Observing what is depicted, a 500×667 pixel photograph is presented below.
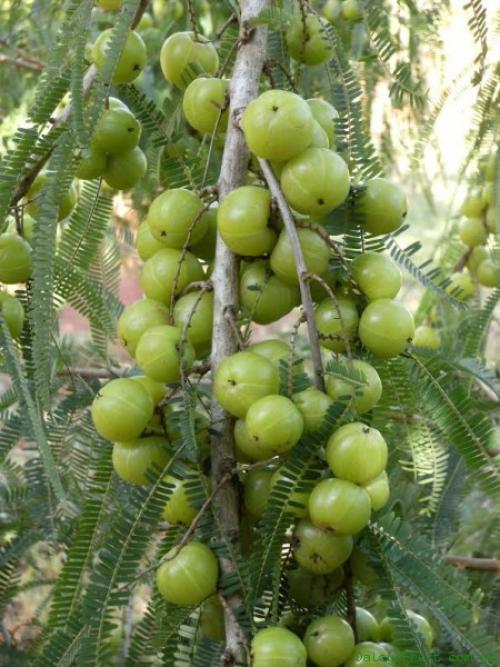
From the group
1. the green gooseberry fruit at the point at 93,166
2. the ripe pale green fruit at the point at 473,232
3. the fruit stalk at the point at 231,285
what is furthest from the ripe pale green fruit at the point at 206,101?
the ripe pale green fruit at the point at 473,232

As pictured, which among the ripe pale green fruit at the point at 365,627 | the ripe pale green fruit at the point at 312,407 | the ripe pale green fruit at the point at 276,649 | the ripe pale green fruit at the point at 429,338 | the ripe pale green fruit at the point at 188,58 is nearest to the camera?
the ripe pale green fruit at the point at 276,649

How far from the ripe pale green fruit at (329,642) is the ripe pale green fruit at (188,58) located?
0.75 m

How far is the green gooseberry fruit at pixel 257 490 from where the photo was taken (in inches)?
34.7

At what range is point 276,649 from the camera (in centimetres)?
73

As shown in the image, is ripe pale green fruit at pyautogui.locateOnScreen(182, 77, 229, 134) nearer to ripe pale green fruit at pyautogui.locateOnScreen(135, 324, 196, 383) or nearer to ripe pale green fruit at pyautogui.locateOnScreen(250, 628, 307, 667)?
ripe pale green fruit at pyautogui.locateOnScreen(135, 324, 196, 383)

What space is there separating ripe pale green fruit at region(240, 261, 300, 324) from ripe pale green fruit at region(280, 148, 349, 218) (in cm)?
9

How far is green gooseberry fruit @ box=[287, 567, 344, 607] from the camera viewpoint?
34.6 inches

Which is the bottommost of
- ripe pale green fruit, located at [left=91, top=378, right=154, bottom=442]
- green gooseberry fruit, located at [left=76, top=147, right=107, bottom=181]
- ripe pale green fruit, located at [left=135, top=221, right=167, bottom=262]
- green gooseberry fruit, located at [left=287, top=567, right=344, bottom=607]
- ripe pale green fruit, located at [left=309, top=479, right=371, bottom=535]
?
green gooseberry fruit, located at [left=287, top=567, right=344, bottom=607]

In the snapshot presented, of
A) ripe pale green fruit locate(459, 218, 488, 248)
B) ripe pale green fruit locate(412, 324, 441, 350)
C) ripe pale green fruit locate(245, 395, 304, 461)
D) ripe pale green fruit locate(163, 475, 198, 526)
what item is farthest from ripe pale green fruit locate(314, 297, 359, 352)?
ripe pale green fruit locate(459, 218, 488, 248)

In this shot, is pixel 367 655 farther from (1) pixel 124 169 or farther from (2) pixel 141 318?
(1) pixel 124 169

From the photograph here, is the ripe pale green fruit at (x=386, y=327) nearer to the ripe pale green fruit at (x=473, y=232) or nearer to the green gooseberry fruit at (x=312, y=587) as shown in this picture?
the green gooseberry fruit at (x=312, y=587)

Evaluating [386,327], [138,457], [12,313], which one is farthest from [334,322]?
[12,313]

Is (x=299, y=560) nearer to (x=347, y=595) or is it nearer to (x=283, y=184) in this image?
(x=347, y=595)

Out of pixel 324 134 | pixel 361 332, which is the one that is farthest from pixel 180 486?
pixel 324 134
